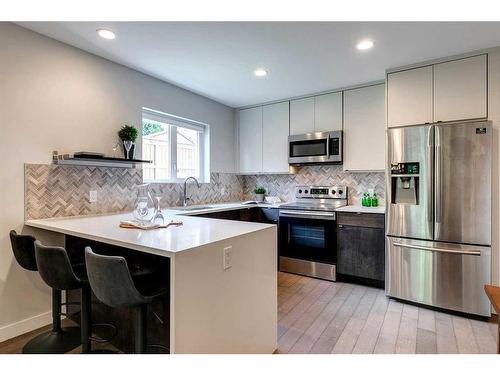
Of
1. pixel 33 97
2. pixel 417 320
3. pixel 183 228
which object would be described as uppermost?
Answer: pixel 33 97

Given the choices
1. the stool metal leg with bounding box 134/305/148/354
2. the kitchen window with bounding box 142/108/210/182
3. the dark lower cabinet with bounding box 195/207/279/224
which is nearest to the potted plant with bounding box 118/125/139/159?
the kitchen window with bounding box 142/108/210/182

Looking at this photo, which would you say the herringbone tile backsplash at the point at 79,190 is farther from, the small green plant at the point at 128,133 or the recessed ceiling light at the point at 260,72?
the recessed ceiling light at the point at 260,72

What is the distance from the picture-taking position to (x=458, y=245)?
2533 millimetres

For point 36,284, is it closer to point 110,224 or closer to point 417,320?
point 110,224

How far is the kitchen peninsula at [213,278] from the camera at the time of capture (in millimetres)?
1321

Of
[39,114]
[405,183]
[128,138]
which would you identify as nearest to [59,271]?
[39,114]

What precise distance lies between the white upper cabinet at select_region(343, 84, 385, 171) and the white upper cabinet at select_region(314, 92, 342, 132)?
0.30 feet

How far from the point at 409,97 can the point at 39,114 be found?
134 inches

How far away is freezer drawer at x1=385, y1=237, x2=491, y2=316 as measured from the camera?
246cm

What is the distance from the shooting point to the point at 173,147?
3.74 m

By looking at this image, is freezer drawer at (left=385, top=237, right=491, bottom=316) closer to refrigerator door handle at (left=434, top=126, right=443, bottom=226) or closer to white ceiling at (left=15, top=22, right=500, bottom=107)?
refrigerator door handle at (left=434, top=126, right=443, bottom=226)
